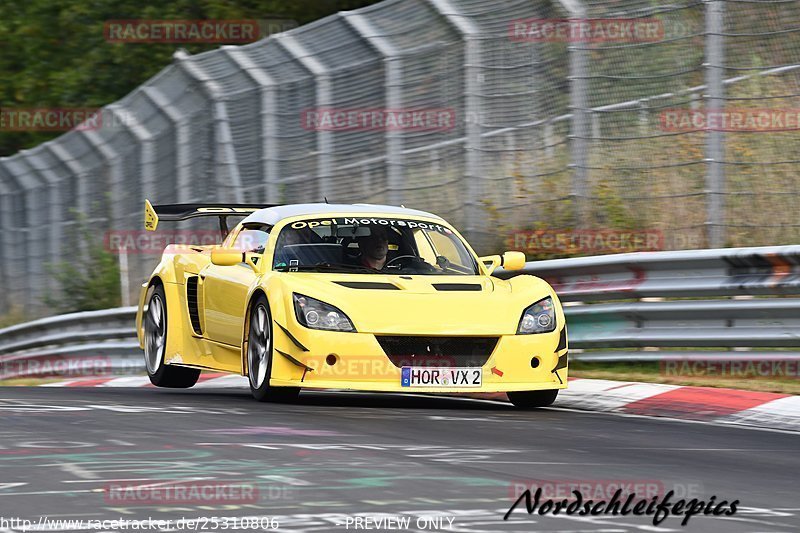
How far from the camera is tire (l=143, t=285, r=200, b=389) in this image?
40.7 ft

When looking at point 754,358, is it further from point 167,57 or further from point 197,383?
point 167,57

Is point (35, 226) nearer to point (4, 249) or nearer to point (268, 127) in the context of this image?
point (4, 249)

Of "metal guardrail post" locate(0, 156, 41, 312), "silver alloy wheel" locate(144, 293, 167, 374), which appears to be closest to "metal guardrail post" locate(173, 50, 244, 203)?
"silver alloy wheel" locate(144, 293, 167, 374)

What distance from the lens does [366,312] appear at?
954cm

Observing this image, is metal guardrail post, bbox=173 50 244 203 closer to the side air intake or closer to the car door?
the side air intake

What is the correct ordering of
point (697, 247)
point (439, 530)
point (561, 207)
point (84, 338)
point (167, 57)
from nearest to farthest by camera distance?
point (439, 530) < point (697, 247) < point (561, 207) < point (84, 338) < point (167, 57)

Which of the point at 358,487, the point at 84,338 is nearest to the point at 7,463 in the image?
the point at 358,487

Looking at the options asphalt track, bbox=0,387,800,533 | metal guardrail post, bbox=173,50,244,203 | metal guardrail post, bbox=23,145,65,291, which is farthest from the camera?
metal guardrail post, bbox=23,145,65,291

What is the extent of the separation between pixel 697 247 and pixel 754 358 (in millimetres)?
1728

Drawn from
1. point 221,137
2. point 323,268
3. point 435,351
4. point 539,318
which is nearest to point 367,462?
point 435,351

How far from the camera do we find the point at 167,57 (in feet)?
108

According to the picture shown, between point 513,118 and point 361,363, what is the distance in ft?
16.4

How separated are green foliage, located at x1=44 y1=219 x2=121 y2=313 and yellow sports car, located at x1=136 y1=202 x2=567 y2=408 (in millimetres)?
9543

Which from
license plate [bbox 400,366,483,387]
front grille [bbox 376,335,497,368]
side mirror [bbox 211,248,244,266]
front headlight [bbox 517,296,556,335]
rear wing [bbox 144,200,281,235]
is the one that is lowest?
license plate [bbox 400,366,483,387]
